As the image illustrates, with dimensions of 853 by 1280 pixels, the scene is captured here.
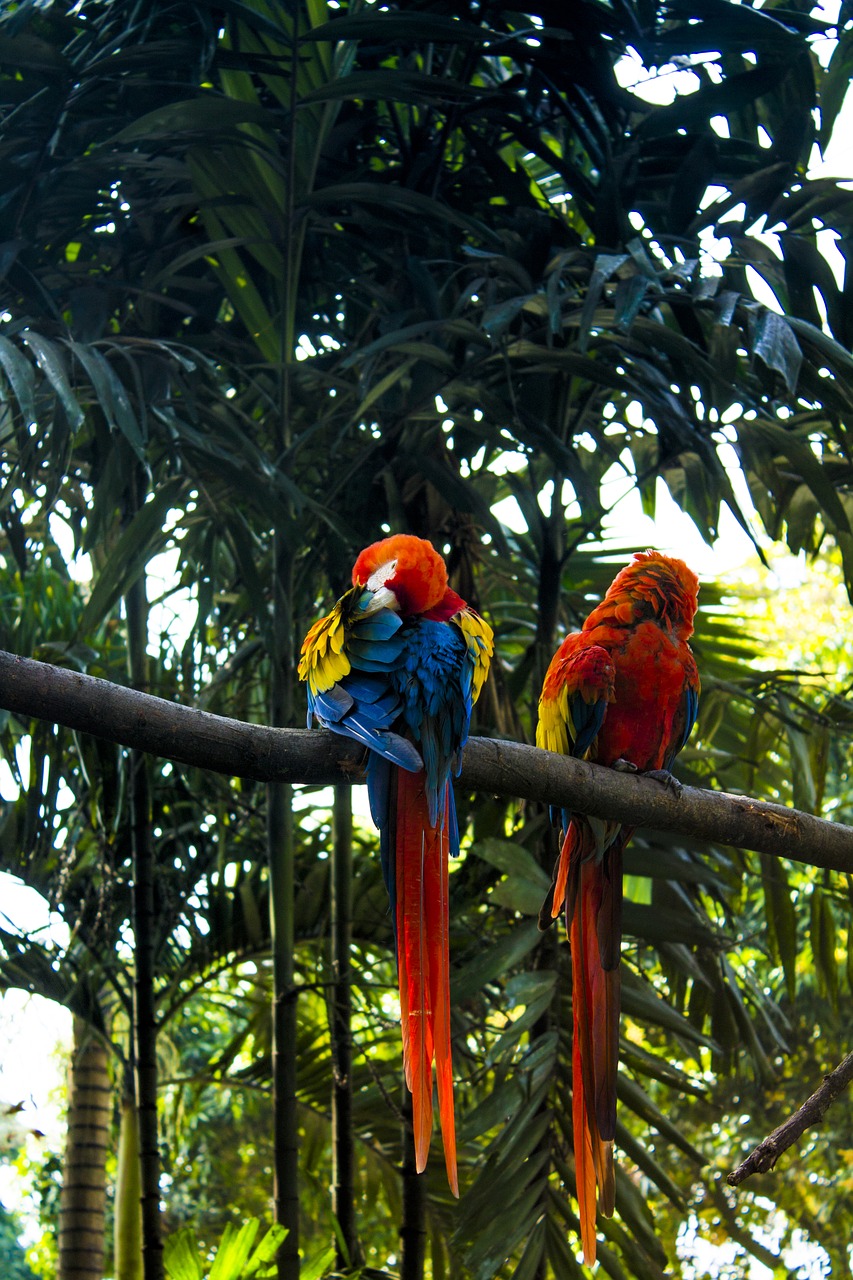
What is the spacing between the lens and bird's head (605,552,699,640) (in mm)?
1631

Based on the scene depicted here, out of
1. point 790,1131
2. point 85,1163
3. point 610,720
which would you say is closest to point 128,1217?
point 85,1163

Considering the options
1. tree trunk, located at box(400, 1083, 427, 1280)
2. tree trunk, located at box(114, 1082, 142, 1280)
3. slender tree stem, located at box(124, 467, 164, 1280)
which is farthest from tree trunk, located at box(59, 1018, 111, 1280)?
tree trunk, located at box(400, 1083, 427, 1280)

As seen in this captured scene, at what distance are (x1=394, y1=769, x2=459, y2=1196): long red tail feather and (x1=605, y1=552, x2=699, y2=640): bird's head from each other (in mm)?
501

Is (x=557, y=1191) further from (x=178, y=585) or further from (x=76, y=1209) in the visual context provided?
(x=178, y=585)

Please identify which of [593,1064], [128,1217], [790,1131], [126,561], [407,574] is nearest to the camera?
[790,1131]

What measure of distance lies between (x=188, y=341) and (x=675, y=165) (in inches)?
36.5

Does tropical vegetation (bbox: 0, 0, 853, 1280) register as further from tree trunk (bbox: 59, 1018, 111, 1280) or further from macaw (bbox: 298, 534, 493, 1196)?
A: macaw (bbox: 298, 534, 493, 1196)

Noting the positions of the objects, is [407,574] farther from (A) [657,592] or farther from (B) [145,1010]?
(B) [145,1010]

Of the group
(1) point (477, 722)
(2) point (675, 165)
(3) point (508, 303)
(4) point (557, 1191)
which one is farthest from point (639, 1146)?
(2) point (675, 165)

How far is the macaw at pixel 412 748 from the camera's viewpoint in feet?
3.80

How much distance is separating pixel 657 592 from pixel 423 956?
0.68m

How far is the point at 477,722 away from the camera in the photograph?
2.07m

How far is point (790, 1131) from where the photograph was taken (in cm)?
107

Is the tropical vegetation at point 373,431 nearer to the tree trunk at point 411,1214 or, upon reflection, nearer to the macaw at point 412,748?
the tree trunk at point 411,1214
